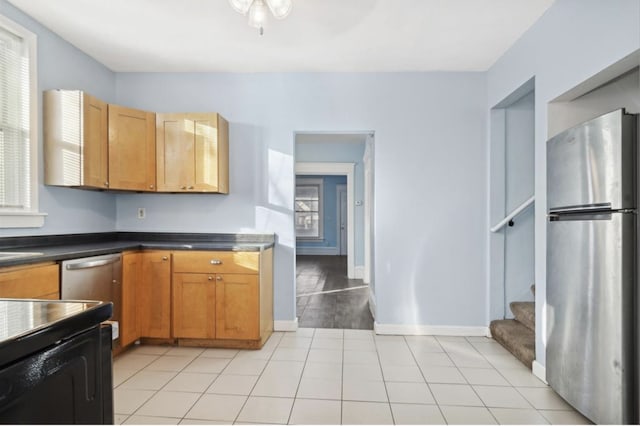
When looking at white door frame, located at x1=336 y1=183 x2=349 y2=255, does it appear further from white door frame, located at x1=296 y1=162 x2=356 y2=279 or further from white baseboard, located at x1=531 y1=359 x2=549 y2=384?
white baseboard, located at x1=531 y1=359 x2=549 y2=384

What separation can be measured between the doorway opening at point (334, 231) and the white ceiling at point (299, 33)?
0.83 metres

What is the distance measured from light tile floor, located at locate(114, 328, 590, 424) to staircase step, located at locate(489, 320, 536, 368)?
0.07m

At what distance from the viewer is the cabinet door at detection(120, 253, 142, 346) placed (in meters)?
2.79

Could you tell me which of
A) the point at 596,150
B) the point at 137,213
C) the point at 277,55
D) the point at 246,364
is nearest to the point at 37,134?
the point at 137,213

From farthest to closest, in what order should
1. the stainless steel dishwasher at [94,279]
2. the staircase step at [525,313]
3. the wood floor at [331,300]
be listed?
the wood floor at [331,300] < the staircase step at [525,313] < the stainless steel dishwasher at [94,279]

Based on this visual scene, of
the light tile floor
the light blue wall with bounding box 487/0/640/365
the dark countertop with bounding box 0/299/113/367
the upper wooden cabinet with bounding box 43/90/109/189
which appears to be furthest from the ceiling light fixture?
the light tile floor

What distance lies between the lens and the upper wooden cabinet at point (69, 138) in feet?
8.68

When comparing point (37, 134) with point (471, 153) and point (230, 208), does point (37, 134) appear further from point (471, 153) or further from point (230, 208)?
point (471, 153)

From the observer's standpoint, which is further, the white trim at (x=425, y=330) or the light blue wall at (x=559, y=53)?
the white trim at (x=425, y=330)

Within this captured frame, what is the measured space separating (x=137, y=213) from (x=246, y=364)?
1889mm

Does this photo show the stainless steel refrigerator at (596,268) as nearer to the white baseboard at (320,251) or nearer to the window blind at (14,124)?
the window blind at (14,124)

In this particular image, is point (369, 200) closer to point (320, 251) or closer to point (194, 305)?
point (194, 305)

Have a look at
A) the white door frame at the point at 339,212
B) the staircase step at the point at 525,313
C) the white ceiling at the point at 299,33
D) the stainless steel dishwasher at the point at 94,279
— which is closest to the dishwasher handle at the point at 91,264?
the stainless steel dishwasher at the point at 94,279

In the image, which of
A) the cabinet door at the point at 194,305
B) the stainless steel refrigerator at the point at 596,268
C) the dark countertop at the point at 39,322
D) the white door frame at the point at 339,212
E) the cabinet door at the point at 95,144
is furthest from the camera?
the white door frame at the point at 339,212
